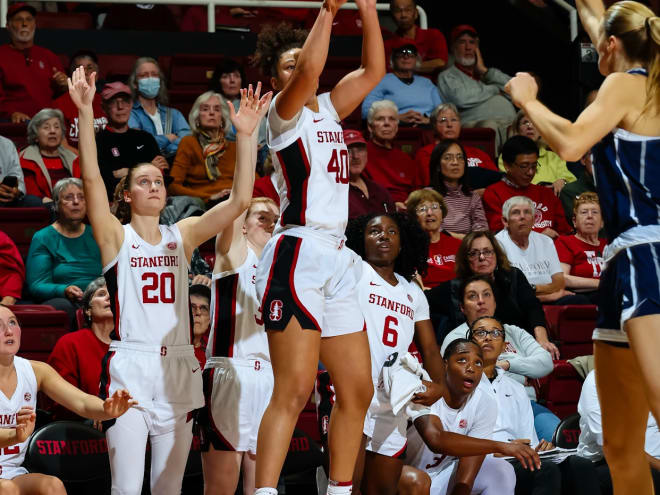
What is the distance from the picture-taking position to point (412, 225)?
17.8ft

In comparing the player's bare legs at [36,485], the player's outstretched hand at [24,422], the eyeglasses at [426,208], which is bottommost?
the player's bare legs at [36,485]

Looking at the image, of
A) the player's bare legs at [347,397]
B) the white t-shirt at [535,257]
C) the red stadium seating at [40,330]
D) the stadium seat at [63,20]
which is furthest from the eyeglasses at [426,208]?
the stadium seat at [63,20]

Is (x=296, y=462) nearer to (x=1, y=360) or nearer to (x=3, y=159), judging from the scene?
(x=1, y=360)

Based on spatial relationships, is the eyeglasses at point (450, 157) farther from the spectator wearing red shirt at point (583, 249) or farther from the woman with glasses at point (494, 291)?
the woman with glasses at point (494, 291)

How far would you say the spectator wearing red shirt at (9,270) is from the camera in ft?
20.1

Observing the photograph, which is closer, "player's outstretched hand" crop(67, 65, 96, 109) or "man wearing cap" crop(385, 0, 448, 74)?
"player's outstretched hand" crop(67, 65, 96, 109)

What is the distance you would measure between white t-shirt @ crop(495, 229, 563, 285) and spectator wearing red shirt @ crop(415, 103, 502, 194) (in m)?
0.95

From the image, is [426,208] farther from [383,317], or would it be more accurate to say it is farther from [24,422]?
[24,422]

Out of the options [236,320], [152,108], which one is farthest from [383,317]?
[152,108]

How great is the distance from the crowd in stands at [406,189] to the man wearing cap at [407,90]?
1cm

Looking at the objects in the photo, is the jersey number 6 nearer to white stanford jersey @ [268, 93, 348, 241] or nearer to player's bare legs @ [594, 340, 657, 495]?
white stanford jersey @ [268, 93, 348, 241]

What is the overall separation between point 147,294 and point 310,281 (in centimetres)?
91

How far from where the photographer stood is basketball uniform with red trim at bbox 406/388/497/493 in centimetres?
502

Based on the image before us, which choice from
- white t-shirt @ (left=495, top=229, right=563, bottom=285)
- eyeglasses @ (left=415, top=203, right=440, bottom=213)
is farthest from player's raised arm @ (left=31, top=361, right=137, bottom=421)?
white t-shirt @ (left=495, top=229, right=563, bottom=285)
